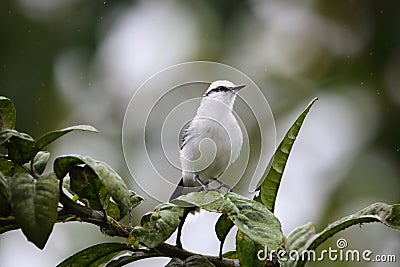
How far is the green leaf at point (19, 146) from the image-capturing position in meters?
0.36

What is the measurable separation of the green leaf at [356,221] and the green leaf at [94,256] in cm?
12

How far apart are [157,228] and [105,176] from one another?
1.7 inches

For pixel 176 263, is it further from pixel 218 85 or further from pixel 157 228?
pixel 218 85

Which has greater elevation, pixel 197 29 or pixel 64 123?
pixel 197 29

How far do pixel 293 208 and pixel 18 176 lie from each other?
132 centimetres

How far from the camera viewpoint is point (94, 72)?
6.85ft

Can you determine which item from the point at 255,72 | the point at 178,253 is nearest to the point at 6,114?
the point at 178,253

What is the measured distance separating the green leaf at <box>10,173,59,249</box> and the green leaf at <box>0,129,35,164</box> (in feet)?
0.09

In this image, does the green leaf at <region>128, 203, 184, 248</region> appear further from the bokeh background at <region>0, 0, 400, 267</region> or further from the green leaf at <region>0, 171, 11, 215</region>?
the bokeh background at <region>0, 0, 400, 267</region>

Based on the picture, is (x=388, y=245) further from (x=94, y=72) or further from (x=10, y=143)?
(x=10, y=143)

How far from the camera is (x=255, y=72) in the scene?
2.07 m

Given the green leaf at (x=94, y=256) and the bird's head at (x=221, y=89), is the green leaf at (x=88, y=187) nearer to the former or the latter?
the green leaf at (x=94, y=256)

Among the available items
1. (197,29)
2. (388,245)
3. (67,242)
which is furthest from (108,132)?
(388,245)

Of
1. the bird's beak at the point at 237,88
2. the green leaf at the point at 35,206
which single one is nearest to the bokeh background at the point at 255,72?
the bird's beak at the point at 237,88
